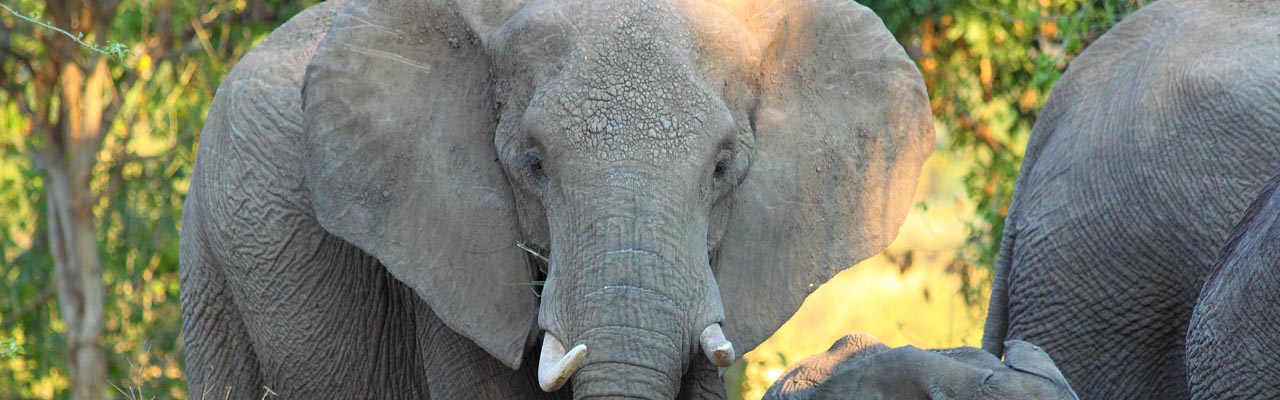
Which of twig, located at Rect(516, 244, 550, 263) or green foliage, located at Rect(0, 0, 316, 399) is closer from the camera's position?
twig, located at Rect(516, 244, 550, 263)

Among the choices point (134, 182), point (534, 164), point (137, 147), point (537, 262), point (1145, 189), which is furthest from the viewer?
point (137, 147)

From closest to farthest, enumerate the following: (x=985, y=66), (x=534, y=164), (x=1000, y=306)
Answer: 1. (x=534, y=164)
2. (x=1000, y=306)
3. (x=985, y=66)

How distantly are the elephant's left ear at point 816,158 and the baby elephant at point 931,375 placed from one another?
27 cm

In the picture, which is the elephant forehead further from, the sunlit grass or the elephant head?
the sunlit grass

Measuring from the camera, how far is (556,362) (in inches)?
134

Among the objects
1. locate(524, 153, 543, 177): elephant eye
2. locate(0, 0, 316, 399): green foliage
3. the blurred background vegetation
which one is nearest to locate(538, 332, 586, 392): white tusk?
locate(524, 153, 543, 177): elephant eye

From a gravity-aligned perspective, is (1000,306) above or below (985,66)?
above

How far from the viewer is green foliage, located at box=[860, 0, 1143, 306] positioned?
6.80 metres

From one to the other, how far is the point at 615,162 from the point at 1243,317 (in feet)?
4.37

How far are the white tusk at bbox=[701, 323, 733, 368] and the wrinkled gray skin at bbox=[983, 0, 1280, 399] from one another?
170cm

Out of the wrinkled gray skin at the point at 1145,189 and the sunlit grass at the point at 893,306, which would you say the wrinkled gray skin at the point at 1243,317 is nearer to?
the wrinkled gray skin at the point at 1145,189

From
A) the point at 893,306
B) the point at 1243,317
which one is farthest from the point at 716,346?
the point at 893,306

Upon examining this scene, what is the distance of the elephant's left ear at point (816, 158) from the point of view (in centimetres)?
380

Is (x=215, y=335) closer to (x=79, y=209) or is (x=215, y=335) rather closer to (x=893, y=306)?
(x=79, y=209)
